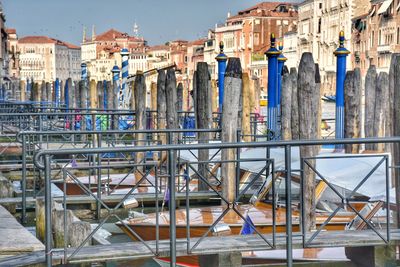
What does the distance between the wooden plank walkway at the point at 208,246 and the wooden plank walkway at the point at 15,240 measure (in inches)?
8.2

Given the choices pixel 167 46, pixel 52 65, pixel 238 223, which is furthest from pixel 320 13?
pixel 52 65

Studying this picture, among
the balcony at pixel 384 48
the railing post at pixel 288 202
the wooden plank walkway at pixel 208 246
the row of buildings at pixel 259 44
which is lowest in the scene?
the wooden plank walkway at pixel 208 246

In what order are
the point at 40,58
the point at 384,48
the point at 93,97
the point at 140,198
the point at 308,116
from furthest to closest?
1. the point at 40,58
2. the point at 384,48
3. the point at 93,97
4. the point at 140,198
5. the point at 308,116

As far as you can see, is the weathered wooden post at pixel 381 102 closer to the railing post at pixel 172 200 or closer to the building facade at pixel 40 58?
the railing post at pixel 172 200

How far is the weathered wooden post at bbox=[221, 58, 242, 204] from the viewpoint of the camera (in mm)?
10859

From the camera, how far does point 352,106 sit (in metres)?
15.1

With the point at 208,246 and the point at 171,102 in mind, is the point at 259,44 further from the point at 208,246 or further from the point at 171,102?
the point at 208,246

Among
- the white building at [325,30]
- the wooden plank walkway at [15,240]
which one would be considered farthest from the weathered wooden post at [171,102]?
the white building at [325,30]

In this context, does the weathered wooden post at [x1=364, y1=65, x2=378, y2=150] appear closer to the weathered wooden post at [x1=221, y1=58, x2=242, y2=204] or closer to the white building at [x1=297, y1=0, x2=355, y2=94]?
the weathered wooden post at [x1=221, y1=58, x2=242, y2=204]

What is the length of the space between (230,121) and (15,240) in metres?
4.07

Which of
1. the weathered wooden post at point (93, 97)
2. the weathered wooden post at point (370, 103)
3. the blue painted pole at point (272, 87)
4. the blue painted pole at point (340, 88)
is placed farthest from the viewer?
the weathered wooden post at point (93, 97)

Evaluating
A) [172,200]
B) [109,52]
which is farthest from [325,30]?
[172,200]

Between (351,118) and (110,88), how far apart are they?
10.6 metres

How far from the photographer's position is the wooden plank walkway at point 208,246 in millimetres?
6957
